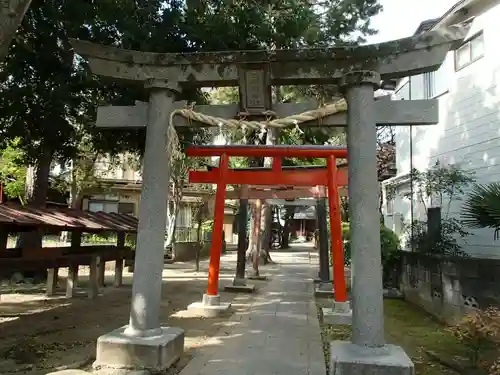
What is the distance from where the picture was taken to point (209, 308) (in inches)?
363

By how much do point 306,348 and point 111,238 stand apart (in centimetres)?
2293

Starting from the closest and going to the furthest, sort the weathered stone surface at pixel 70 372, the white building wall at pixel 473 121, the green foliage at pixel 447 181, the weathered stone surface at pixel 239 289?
the weathered stone surface at pixel 70 372 → the white building wall at pixel 473 121 → the green foliage at pixel 447 181 → the weathered stone surface at pixel 239 289

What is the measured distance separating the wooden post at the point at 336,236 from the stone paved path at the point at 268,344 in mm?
760

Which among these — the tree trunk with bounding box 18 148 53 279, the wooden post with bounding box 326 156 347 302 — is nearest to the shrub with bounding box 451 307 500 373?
the wooden post with bounding box 326 156 347 302

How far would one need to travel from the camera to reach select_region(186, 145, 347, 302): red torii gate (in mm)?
8852

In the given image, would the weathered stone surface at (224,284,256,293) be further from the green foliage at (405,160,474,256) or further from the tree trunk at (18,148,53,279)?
the tree trunk at (18,148,53,279)

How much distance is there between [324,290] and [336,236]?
11.7 ft

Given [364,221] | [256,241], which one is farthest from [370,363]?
[256,241]

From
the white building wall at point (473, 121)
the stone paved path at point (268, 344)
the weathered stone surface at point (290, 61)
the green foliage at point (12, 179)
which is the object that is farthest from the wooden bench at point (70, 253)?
the green foliage at point (12, 179)

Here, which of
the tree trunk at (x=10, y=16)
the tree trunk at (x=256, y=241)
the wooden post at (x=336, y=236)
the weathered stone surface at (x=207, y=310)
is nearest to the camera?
the tree trunk at (x=10, y=16)

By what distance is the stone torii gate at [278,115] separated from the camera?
482 cm

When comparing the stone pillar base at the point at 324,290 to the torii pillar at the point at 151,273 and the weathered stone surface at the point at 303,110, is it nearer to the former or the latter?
the torii pillar at the point at 151,273

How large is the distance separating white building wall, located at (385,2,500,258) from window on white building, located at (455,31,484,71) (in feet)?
0.33

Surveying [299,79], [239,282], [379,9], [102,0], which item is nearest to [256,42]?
[102,0]
